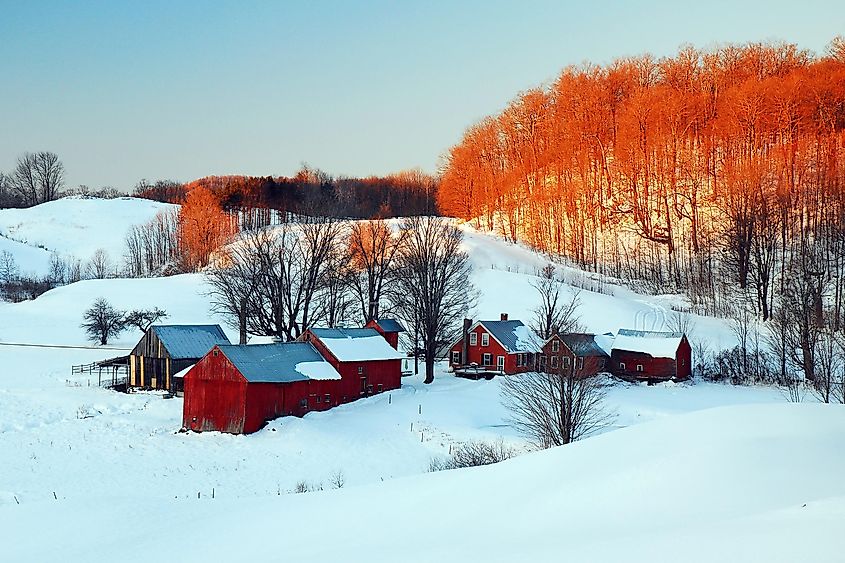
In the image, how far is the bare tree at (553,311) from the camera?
41.1 meters

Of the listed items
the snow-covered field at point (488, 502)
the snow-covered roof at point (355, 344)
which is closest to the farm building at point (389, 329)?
the snow-covered roof at point (355, 344)

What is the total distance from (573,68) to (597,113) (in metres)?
5.40

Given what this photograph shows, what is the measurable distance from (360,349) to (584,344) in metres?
11.9

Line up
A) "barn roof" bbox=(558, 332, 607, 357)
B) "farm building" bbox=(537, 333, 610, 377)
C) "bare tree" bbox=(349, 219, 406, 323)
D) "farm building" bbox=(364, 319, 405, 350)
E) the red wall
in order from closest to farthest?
"farm building" bbox=(537, 333, 610, 377) → "barn roof" bbox=(558, 332, 607, 357) → the red wall → "farm building" bbox=(364, 319, 405, 350) → "bare tree" bbox=(349, 219, 406, 323)

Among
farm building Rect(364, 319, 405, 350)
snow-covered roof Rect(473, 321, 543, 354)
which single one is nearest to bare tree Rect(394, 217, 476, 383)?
farm building Rect(364, 319, 405, 350)

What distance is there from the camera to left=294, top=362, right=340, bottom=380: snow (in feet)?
94.1

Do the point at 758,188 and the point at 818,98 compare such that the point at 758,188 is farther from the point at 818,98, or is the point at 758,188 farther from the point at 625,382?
the point at 625,382

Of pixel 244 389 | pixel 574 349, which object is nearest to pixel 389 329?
pixel 574 349

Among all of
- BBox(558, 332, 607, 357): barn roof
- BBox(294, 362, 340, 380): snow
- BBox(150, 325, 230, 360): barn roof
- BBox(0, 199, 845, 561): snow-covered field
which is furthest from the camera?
BBox(558, 332, 607, 357): barn roof

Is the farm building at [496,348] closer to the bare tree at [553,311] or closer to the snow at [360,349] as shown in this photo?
the bare tree at [553,311]

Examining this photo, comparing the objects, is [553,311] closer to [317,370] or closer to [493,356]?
[493,356]

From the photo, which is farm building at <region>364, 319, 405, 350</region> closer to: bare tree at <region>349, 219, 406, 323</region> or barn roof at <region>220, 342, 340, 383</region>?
bare tree at <region>349, 219, 406, 323</region>

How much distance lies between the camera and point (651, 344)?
120 feet

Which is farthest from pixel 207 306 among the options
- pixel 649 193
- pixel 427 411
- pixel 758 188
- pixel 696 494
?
pixel 696 494
